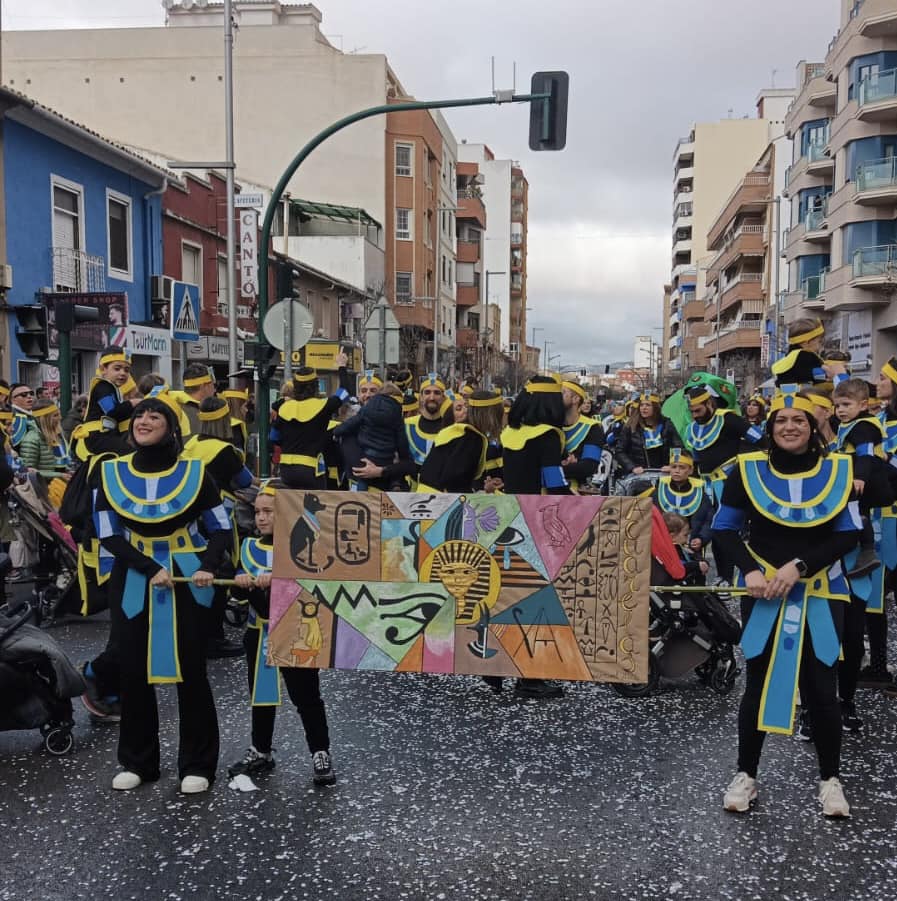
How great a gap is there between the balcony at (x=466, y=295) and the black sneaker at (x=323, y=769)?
62.7 m

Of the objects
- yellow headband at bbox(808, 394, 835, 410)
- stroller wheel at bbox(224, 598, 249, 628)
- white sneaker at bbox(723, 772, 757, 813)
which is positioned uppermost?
yellow headband at bbox(808, 394, 835, 410)

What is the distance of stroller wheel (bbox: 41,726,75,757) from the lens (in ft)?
16.4

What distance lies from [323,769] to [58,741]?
4.85ft

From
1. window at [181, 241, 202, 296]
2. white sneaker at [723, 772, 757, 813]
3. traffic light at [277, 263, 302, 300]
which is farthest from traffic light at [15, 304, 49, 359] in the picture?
window at [181, 241, 202, 296]

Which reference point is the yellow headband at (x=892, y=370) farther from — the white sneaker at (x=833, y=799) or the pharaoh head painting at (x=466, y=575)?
the pharaoh head painting at (x=466, y=575)

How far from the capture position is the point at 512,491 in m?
6.15

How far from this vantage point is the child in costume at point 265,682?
4.57 m

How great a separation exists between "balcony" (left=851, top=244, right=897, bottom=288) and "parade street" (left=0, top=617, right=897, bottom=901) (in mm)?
33745

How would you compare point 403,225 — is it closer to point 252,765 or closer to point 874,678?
point 874,678

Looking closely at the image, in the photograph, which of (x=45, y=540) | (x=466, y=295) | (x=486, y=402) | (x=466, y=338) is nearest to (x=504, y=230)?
(x=466, y=295)

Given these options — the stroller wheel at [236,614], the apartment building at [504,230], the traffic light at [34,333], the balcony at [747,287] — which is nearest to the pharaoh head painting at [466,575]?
the stroller wheel at [236,614]

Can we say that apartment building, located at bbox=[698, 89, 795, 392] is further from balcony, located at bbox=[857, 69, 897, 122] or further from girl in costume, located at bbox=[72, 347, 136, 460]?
girl in costume, located at bbox=[72, 347, 136, 460]

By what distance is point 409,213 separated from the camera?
50.0 metres

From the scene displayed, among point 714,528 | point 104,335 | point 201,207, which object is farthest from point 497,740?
point 201,207
